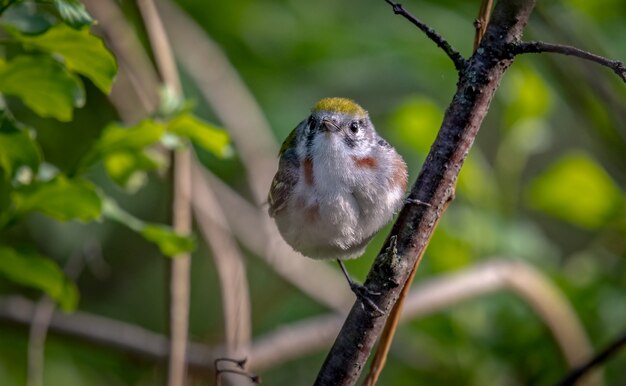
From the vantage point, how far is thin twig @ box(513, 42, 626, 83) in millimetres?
1465

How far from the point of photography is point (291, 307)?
14.9 ft

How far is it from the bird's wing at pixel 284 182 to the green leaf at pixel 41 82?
2.45 feet

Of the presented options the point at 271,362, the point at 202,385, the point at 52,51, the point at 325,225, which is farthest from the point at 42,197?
the point at 202,385

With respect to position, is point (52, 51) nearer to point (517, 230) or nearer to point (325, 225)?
point (325, 225)

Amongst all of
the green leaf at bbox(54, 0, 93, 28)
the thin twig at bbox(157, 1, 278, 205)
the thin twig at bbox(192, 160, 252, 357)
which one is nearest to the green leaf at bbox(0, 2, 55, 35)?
the green leaf at bbox(54, 0, 93, 28)

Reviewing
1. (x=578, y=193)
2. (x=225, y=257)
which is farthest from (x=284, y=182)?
(x=578, y=193)

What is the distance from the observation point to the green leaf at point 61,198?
80.9 inches

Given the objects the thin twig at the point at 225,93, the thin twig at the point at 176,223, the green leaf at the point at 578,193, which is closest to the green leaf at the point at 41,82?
the thin twig at the point at 176,223

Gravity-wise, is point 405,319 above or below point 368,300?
above

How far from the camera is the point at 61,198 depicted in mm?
2078

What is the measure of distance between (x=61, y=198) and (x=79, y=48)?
36 cm

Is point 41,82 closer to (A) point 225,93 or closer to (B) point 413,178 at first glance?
(A) point 225,93

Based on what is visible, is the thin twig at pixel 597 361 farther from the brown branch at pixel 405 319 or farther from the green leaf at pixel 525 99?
the green leaf at pixel 525 99

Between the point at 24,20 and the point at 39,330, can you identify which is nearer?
the point at 24,20
